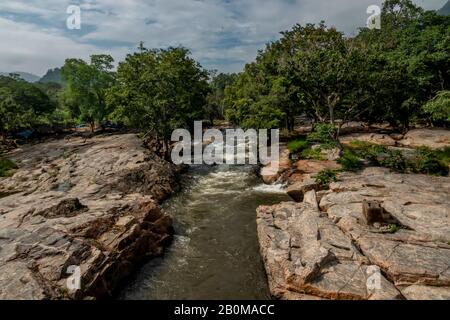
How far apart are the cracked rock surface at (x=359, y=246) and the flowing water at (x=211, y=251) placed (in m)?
1.12

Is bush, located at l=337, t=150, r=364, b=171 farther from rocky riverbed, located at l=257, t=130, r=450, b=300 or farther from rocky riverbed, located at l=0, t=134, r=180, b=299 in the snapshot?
rocky riverbed, located at l=0, t=134, r=180, b=299

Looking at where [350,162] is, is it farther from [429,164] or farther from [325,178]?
[429,164]

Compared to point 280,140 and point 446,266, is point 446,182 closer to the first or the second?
point 446,266

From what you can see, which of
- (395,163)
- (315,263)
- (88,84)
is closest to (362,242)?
(315,263)

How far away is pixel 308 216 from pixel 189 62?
30.6m

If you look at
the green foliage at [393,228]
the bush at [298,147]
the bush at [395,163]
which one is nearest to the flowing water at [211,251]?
the green foliage at [393,228]

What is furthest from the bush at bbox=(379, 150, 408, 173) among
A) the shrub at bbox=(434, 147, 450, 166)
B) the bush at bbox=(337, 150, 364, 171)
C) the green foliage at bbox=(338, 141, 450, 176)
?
the shrub at bbox=(434, 147, 450, 166)

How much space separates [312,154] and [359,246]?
16650mm

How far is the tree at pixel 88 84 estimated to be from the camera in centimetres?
5059

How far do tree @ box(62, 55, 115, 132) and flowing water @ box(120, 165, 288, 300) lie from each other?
111 ft

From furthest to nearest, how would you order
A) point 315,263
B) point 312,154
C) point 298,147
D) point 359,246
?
point 298,147 → point 312,154 → point 359,246 → point 315,263

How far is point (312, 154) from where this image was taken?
94.6ft

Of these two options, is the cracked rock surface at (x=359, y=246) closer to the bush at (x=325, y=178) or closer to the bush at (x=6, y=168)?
the bush at (x=325, y=178)
